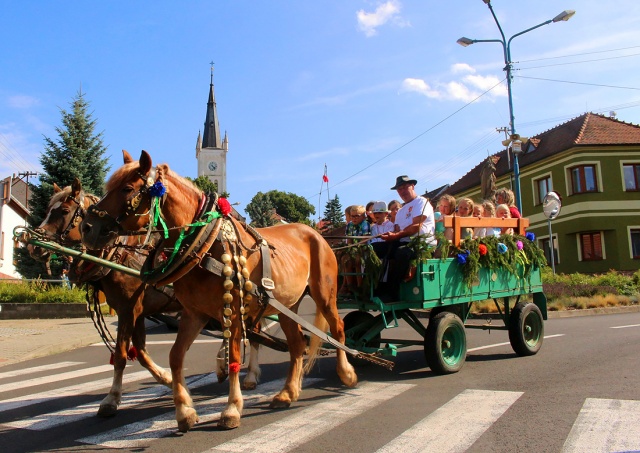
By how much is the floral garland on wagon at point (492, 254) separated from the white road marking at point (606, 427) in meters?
2.26

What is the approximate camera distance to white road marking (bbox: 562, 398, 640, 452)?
364 cm

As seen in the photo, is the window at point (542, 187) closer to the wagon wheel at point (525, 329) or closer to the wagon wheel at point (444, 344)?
the wagon wheel at point (525, 329)

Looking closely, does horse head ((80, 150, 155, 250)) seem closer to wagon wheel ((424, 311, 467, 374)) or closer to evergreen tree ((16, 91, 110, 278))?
wagon wheel ((424, 311, 467, 374))

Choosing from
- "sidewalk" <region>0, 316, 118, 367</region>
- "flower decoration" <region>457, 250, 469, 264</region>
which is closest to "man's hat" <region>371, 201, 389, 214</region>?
"flower decoration" <region>457, 250, 469, 264</region>

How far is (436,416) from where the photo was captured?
14.9 ft

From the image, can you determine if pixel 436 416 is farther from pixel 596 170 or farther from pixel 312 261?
pixel 596 170

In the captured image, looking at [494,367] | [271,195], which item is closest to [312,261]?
[494,367]

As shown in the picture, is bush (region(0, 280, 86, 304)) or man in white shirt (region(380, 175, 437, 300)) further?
bush (region(0, 280, 86, 304))

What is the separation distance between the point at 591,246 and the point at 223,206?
2956 centimetres

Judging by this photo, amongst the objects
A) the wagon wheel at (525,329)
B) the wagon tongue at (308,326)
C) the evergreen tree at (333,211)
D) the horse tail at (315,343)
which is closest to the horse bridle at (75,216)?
the wagon tongue at (308,326)

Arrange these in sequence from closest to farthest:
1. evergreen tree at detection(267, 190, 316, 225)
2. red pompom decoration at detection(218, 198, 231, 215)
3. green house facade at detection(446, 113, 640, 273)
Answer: red pompom decoration at detection(218, 198, 231, 215)
green house facade at detection(446, 113, 640, 273)
evergreen tree at detection(267, 190, 316, 225)

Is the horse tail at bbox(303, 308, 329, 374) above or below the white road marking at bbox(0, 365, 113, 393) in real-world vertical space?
above

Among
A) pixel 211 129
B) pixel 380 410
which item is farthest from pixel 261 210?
pixel 380 410

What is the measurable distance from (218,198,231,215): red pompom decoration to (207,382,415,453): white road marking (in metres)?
1.84
